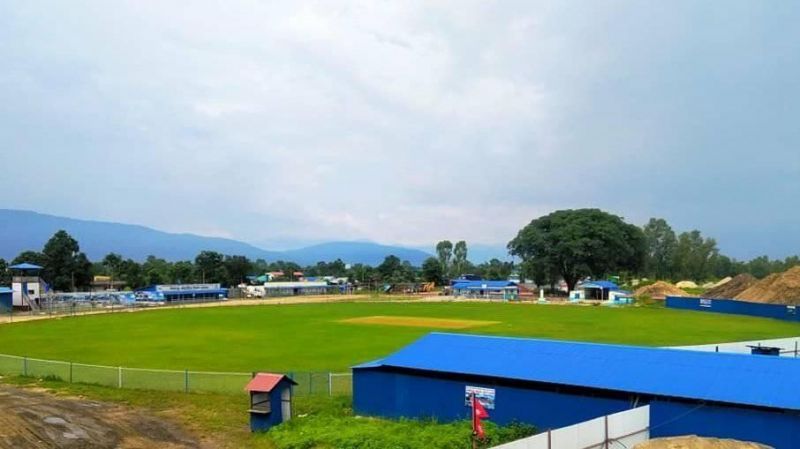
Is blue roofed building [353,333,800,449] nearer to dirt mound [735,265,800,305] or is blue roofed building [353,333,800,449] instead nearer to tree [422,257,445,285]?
dirt mound [735,265,800,305]

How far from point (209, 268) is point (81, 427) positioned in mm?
151978

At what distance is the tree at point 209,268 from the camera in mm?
169125

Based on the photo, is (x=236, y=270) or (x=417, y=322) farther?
(x=236, y=270)

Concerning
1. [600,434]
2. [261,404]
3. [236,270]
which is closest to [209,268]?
[236,270]

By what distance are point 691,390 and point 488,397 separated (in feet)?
20.7

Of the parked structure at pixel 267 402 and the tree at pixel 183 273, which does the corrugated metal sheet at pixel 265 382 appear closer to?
the parked structure at pixel 267 402

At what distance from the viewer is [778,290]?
89.4m

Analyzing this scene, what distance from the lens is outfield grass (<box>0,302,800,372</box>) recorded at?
40.9 m

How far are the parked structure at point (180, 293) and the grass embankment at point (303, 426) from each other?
89113 millimetres

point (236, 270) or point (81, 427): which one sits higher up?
point (236, 270)

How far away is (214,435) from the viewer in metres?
22.5

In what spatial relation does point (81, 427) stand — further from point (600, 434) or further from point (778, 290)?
point (778, 290)

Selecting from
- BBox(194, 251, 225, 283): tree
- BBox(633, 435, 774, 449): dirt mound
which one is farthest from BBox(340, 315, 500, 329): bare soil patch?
BBox(194, 251, 225, 283): tree

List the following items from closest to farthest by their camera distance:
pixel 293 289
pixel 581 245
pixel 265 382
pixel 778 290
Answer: pixel 265 382
pixel 778 290
pixel 581 245
pixel 293 289
